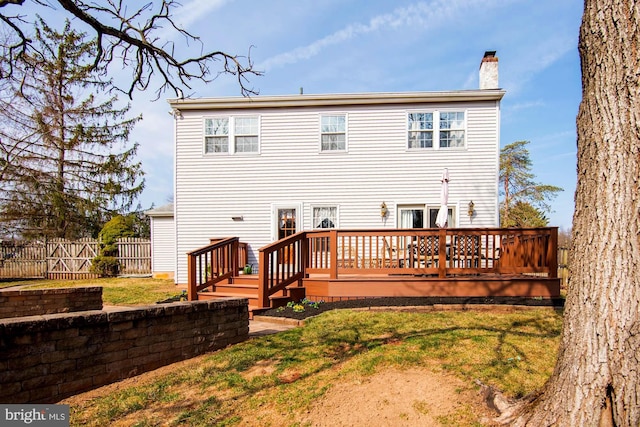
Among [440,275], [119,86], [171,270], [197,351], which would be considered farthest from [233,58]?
[171,270]

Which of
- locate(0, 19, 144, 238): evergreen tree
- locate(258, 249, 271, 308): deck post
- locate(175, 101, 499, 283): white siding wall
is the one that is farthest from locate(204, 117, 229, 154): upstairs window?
locate(0, 19, 144, 238): evergreen tree

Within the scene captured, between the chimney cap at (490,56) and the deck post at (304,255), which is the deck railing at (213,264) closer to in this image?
the deck post at (304,255)

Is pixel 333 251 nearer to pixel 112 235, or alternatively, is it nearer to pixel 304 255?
pixel 304 255

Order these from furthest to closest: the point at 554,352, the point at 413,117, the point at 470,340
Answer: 1. the point at 413,117
2. the point at 470,340
3. the point at 554,352

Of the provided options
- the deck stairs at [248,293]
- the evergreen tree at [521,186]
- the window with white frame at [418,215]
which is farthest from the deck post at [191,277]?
the evergreen tree at [521,186]

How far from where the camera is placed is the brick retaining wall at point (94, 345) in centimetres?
285

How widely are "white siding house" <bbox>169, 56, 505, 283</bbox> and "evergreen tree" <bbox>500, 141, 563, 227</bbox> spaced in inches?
733

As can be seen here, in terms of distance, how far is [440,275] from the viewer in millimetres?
6891

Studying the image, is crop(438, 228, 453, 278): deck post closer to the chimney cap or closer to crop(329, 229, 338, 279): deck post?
crop(329, 229, 338, 279): deck post

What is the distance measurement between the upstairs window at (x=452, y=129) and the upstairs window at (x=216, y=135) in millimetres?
6980

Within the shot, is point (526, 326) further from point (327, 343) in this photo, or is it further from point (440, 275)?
point (327, 343)

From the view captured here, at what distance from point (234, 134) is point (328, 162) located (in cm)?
326

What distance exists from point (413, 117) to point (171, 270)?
11.3 m

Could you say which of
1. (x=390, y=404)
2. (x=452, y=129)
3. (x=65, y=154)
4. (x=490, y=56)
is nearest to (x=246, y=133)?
(x=452, y=129)
